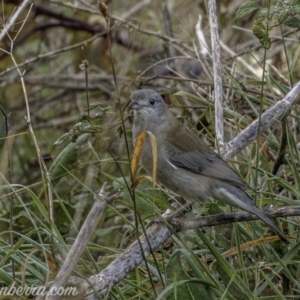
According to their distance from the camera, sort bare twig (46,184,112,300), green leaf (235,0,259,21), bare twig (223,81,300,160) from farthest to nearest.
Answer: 1. bare twig (223,81,300,160)
2. green leaf (235,0,259,21)
3. bare twig (46,184,112,300)

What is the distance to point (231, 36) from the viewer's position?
7516 mm

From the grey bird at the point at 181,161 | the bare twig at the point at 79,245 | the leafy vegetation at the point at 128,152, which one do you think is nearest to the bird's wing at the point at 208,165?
the grey bird at the point at 181,161

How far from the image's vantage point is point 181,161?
412cm

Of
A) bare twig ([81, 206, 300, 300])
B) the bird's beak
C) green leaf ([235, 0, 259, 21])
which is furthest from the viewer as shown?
the bird's beak

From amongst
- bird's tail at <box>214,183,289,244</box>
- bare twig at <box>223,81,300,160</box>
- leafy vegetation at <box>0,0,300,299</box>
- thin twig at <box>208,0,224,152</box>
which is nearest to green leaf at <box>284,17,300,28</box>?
leafy vegetation at <box>0,0,300,299</box>

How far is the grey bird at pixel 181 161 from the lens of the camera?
385cm

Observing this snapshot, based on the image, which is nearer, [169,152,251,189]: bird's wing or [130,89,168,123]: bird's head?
[169,152,251,189]: bird's wing

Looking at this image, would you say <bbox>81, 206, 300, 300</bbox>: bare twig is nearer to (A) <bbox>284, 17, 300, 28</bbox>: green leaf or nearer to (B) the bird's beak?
(B) the bird's beak

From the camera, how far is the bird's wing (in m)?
3.81

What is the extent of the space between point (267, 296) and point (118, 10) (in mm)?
5510

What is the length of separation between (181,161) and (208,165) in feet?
0.70

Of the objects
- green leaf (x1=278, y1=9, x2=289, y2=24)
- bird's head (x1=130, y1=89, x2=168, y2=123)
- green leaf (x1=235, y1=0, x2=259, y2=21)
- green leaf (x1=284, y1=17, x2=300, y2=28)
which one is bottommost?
bird's head (x1=130, y1=89, x2=168, y2=123)

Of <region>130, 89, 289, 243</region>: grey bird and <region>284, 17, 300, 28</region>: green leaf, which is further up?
<region>284, 17, 300, 28</region>: green leaf

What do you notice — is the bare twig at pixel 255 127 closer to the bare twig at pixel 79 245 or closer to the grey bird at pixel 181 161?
the grey bird at pixel 181 161
